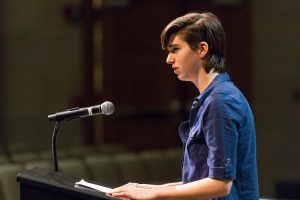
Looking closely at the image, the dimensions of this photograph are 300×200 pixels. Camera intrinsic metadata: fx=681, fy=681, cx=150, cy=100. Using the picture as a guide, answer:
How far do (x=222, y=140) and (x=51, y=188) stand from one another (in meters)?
0.30

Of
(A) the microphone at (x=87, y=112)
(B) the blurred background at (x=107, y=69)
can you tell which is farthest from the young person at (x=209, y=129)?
(B) the blurred background at (x=107, y=69)

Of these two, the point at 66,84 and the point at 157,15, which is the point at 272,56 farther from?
the point at 66,84

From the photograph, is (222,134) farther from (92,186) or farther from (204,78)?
(92,186)

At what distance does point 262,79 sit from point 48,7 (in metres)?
1.19

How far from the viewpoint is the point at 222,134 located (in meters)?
1.12

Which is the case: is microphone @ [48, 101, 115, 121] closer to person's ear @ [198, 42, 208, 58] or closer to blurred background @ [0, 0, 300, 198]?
person's ear @ [198, 42, 208, 58]

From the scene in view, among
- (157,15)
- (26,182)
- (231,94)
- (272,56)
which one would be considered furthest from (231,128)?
(157,15)

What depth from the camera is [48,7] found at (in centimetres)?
363

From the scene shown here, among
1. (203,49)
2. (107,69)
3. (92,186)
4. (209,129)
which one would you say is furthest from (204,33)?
(107,69)

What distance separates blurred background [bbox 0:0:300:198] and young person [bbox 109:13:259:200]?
2.25 meters

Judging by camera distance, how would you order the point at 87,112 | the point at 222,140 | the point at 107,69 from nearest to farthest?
the point at 222,140, the point at 87,112, the point at 107,69

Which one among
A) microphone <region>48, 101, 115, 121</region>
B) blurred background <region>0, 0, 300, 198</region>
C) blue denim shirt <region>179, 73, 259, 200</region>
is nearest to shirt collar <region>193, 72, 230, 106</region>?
blue denim shirt <region>179, 73, 259, 200</region>

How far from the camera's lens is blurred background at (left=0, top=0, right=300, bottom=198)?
138 inches

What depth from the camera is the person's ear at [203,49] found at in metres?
1.18
